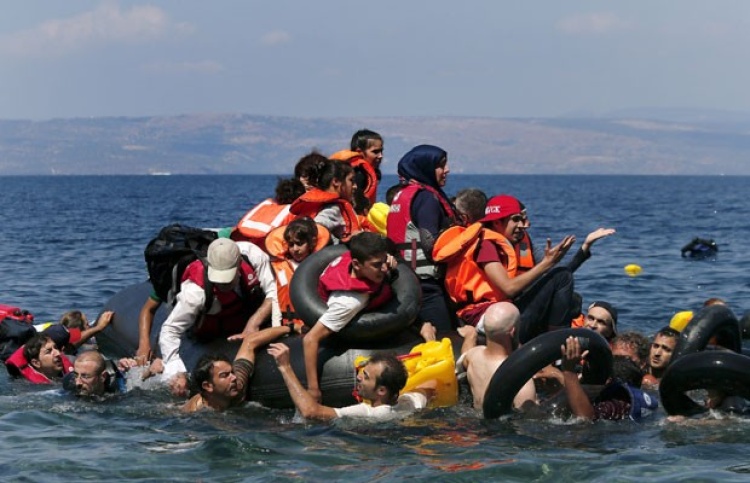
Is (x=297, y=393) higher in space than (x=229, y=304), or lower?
lower

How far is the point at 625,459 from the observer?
8625mm

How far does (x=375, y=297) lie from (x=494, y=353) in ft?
3.76

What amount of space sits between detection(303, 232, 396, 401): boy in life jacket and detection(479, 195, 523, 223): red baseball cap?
3.82ft

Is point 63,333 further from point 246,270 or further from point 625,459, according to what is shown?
point 625,459

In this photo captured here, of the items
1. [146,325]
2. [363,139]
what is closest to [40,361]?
[146,325]

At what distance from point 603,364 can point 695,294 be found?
11.2 metres

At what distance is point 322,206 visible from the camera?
36.6ft

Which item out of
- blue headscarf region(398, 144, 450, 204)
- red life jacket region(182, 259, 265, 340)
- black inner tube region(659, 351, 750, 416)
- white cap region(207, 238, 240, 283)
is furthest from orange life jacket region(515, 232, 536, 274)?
white cap region(207, 238, 240, 283)

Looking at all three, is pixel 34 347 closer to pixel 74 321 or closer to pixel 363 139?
pixel 74 321

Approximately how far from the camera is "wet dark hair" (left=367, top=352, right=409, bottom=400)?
9.52 m

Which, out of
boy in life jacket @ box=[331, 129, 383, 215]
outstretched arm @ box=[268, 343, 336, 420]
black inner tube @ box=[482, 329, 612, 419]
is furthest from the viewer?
boy in life jacket @ box=[331, 129, 383, 215]

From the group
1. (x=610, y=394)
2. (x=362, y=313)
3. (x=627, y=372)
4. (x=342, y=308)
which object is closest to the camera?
(x=610, y=394)

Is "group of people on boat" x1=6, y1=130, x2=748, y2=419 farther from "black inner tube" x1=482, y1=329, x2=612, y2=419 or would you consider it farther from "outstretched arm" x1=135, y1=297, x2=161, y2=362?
"black inner tube" x1=482, y1=329, x2=612, y2=419

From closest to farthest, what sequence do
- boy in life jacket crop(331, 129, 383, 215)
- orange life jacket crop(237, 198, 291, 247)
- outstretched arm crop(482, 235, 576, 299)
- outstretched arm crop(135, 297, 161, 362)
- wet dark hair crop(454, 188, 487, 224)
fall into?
1. outstretched arm crop(482, 235, 576, 299)
2. wet dark hair crop(454, 188, 487, 224)
3. orange life jacket crop(237, 198, 291, 247)
4. boy in life jacket crop(331, 129, 383, 215)
5. outstretched arm crop(135, 297, 161, 362)
